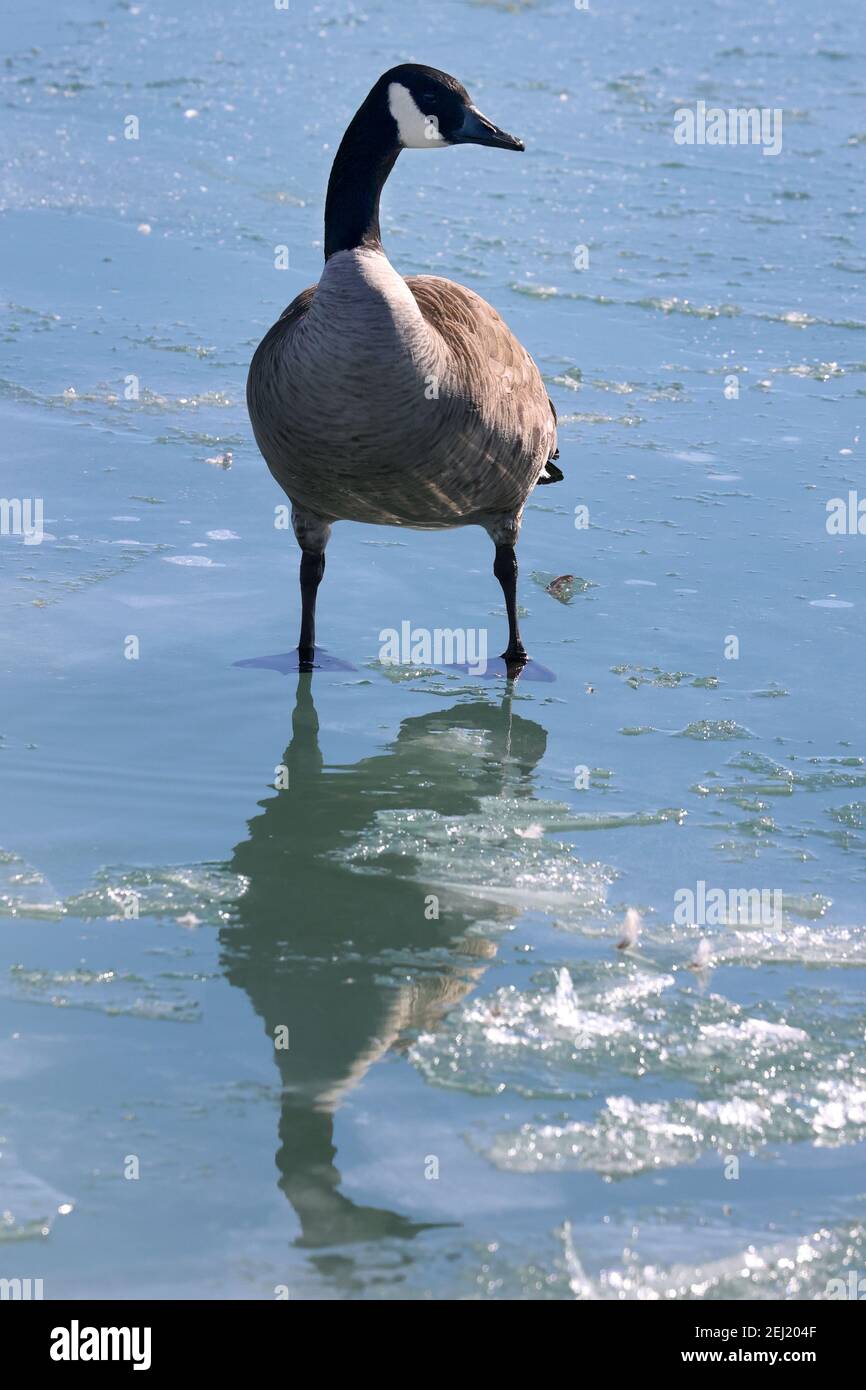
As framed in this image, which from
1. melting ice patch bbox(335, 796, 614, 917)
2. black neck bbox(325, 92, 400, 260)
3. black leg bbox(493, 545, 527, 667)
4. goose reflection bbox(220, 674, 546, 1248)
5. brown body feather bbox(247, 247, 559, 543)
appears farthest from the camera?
black leg bbox(493, 545, 527, 667)

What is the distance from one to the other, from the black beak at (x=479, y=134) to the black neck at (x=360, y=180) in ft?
0.78

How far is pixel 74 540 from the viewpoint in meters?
7.24

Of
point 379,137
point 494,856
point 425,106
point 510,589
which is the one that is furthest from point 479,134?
point 494,856

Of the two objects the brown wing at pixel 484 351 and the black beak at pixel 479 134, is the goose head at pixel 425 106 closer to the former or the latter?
the black beak at pixel 479 134

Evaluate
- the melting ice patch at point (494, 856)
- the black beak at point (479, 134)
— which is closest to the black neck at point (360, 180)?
the black beak at point (479, 134)

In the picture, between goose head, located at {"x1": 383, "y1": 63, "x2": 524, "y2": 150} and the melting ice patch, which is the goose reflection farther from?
goose head, located at {"x1": 383, "y1": 63, "x2": 524, "y2": 150}

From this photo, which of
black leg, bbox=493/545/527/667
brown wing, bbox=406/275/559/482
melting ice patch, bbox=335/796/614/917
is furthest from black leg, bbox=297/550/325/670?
melting ice patch, bbox=335/796/614/917

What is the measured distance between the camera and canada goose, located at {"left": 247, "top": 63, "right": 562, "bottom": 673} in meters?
5.60

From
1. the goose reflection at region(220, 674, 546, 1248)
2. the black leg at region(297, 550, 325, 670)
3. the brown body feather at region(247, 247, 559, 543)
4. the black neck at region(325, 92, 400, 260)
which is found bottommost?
the goose reflection at region(220, 674, 546, 1248)

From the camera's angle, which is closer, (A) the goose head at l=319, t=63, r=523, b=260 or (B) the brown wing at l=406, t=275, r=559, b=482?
(A) the goose head at l=319, t=63, r=523, b=260

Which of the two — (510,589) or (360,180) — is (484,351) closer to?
(360,180)

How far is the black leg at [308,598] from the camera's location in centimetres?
638

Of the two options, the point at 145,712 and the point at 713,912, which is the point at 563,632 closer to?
the point at 145,712
